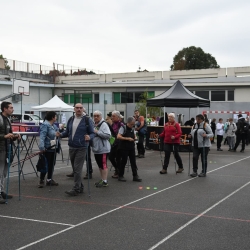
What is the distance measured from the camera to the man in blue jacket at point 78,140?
903cm

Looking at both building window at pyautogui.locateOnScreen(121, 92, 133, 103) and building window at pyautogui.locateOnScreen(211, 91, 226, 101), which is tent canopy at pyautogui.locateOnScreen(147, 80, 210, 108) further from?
building window at pyautogui.locateOnScreen(121, 92, 133, 103)

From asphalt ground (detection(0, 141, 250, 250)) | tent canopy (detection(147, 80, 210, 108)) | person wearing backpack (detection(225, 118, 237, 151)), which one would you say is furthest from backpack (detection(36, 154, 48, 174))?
person wearing backpack (detection(225, 118, 237, 151))

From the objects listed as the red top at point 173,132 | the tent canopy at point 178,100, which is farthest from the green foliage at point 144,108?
the red top at point 173,132

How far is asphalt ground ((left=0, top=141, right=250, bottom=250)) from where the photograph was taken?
19.3 feet

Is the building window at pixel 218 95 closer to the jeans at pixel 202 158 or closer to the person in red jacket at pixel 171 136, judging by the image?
the person in red jacket at pixel 171 136

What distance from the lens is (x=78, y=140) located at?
909cm

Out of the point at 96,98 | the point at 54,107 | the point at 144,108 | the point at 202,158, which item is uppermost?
the point at 96,98

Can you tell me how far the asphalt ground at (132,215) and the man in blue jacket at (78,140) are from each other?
0.37 metres

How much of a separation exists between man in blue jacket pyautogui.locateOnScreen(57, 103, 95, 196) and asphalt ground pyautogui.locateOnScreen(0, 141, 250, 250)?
374 millimetres

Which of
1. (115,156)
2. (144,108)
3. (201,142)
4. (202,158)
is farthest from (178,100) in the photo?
(144,108)

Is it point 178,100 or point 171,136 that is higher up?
point 178,100

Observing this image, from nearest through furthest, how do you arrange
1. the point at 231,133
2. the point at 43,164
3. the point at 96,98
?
the point at 43,164, the point at 231,133, the point at 96,98

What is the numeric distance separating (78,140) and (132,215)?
237cm

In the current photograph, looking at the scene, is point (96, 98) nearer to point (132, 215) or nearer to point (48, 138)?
point (48, 138)
